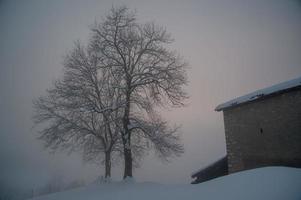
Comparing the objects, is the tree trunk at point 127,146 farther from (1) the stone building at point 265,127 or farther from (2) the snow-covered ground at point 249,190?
(1) the stone building at point 265,127

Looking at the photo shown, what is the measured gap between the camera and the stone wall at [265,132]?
9.66m

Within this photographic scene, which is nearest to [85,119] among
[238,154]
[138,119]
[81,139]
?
[81,139]

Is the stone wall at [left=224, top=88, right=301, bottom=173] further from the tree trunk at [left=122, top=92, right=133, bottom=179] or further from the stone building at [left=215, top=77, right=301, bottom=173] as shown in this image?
the tree trunk at [left=122, top=92, right=133, bottom=179]

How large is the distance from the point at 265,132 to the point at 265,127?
9.8 inches

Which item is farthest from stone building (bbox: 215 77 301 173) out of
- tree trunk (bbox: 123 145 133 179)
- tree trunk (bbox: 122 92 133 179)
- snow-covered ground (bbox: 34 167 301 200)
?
tree trunk (bbox: 123 145 133 179)

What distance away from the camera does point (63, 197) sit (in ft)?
29.2

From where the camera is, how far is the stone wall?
966 centimetres

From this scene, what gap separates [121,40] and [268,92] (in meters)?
8.34

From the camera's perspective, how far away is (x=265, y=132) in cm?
1088

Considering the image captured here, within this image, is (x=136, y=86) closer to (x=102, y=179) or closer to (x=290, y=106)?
(x=102, y=179)

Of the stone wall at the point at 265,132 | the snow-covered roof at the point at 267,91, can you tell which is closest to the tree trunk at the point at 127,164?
the stone wall at the point at 265,132

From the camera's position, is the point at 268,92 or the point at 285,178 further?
the point at 268,92

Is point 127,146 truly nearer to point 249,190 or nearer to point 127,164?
point 127,164

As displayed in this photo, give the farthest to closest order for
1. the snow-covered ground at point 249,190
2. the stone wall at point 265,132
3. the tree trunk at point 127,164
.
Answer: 1. the tree trunk at point 127,164
2. the stone wall at point 265,132
3. the snow-covered ground at point 249,190
